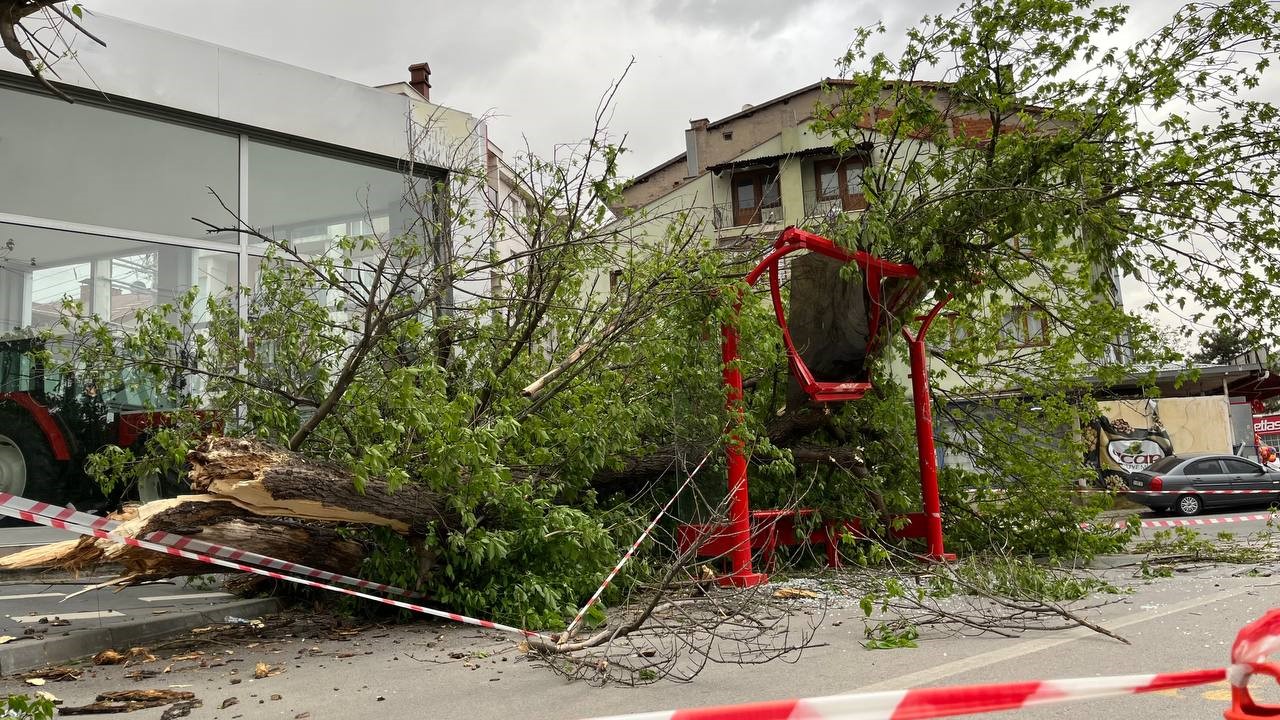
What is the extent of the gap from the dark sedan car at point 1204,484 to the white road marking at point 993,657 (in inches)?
550

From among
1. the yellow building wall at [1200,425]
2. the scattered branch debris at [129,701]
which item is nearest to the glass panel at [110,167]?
the scattered branch debris at [129,701]

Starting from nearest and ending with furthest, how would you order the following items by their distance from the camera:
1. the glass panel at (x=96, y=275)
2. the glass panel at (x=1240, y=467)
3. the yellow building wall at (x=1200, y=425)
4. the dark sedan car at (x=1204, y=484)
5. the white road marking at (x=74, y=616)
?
the white road marking at (x=74, y=616) < the glass panel at (x=96, y=275) < the dark sedan car at (x=1204, y=484) < the glass panel at (x=1240, y=467) < the yellow building wall at (x=1200, y=425)

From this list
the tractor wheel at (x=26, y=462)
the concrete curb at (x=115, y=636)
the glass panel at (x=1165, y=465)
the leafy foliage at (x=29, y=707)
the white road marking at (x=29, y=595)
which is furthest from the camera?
the glass panel at (x=1165, y=465)

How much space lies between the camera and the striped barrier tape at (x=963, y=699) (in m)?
2.36

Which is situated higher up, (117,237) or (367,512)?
(117,237)

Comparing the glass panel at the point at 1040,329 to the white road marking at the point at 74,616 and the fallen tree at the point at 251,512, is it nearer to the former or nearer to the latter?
the fallen tree at the point at 251,512

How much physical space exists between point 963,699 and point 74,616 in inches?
278

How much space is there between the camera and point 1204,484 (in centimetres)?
1947

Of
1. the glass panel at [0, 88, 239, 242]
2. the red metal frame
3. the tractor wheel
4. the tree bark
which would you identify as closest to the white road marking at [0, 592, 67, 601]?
the tree bark

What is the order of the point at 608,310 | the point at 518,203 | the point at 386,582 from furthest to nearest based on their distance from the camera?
the point at 518,203 < the point at 608,310 < the point at 386,582

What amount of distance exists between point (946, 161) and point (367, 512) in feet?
21.1

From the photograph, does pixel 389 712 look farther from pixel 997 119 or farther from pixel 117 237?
pixel 117 237

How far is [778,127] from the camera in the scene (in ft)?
116

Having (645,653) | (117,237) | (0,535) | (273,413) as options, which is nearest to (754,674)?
(645,653)
